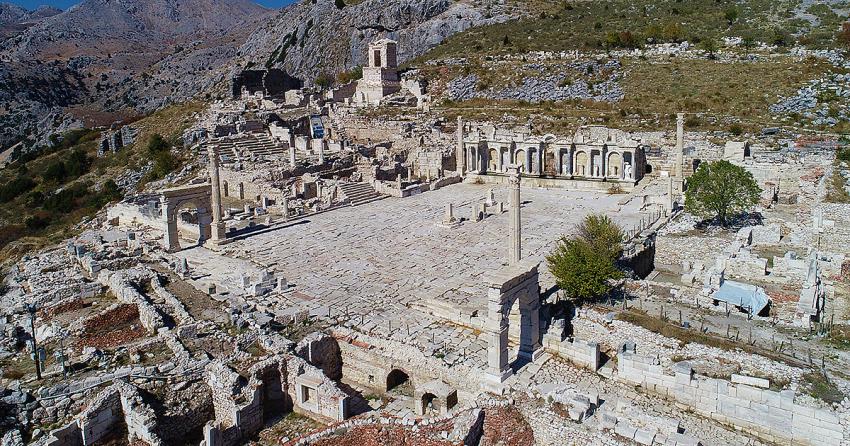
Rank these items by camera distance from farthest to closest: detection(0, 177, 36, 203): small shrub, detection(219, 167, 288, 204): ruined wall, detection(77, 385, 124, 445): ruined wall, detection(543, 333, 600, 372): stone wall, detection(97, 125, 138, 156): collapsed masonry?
detection(97, 125, 138, 156): collapsed masonry → detection(0, 177, 36, 203): small shrub → detection(219, 167, 288, 204): ruined wall → detection(543, 333, 600, 372): stone wall → detection(77, 385, 124, 445): ruined wall

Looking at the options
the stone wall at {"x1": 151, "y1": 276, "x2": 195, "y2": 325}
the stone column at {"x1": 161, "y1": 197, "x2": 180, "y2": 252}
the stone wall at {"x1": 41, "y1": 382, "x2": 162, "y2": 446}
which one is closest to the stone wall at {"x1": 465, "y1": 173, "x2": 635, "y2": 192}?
the stone column at {"x1": 161, "y1": 197, "x2": 180, "y2": 252}

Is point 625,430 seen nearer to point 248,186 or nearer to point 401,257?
point 401,257

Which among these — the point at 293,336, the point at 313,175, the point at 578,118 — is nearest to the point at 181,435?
the point at 293,336

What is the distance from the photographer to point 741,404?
11.9 meters

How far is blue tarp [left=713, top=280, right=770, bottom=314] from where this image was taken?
53.7ft

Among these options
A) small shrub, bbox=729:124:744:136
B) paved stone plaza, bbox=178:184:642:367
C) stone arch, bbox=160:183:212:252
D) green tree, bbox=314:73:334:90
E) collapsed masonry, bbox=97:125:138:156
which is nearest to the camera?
paved stone plaza, bbox=178:184:642:367

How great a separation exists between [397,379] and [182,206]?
50.0 feet

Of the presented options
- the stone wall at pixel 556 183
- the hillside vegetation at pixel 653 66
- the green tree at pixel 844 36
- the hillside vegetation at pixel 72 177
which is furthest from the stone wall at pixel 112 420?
the green tree at pixel 844 36

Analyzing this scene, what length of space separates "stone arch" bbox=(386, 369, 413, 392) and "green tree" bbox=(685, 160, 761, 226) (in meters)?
14.9

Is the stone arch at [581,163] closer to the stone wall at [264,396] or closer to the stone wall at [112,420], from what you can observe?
the stone wall at [264,396]

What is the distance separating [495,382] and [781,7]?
6709cm

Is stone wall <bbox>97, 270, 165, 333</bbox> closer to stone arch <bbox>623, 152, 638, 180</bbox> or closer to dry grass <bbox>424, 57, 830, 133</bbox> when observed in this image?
stone arch <bbox>623, 152, 638, 180</bbox>

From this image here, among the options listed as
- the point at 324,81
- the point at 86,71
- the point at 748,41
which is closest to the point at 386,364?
the point at 748,41

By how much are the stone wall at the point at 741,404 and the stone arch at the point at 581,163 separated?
87.3 ft
